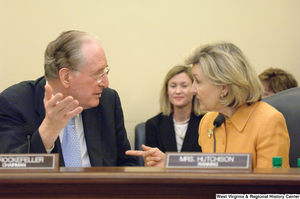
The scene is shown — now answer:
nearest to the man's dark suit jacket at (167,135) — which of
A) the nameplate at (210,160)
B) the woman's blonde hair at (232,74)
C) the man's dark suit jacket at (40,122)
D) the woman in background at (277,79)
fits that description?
the woman in background at (277,79)

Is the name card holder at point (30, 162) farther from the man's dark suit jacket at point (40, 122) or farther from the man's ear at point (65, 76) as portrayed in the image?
the man's ear at point (65, 76)

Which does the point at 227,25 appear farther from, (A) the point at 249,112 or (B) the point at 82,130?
(B) the point at 82,130

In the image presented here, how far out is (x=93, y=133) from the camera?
1.84 m

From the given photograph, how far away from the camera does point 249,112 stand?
1.66m

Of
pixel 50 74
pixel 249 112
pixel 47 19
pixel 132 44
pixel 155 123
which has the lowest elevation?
pixel 155 123

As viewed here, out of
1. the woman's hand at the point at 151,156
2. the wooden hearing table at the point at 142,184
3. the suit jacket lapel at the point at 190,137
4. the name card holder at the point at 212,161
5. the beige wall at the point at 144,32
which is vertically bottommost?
the suit jacket lapel at the point at 190,137

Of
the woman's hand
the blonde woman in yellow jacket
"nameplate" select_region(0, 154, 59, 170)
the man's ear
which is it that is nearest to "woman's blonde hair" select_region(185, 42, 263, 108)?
the blonde woman in yellow jacket

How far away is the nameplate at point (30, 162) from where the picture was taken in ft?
3.18

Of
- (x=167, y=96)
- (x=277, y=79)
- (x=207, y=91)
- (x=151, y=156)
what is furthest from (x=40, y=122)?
(x=277, y=79)

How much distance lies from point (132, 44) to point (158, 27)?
12.4 inches

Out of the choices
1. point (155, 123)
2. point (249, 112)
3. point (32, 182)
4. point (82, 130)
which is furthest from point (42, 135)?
point (155, 123)

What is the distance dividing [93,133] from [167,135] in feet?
4.14

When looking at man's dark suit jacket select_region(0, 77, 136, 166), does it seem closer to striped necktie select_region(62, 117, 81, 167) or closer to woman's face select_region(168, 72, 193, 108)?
striped necktie select_region(62, 117, 81, 167)

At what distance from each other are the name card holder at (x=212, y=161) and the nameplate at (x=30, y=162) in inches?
14.0
